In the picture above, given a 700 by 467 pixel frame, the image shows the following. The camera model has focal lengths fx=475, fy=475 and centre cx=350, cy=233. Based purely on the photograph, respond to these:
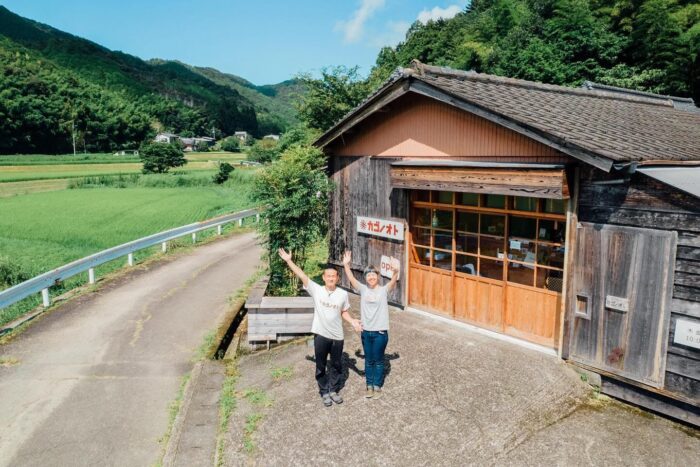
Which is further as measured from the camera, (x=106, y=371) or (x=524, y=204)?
(x=106, y=371)

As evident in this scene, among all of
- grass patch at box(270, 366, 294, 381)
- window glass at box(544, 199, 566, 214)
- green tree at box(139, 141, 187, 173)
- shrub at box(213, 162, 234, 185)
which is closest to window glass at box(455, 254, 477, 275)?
window glass at box(544, 199, 566, 214)

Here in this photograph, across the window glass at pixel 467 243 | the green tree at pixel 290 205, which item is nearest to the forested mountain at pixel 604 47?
the green tree at pixel 290 205

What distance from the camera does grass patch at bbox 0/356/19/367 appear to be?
798 centimetres

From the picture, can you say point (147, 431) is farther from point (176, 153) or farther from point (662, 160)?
point (176, 153)

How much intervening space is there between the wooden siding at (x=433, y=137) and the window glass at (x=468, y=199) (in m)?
0.68

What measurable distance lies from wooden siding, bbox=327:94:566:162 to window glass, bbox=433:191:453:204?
691mm

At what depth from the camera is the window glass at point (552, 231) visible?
719 centimetres

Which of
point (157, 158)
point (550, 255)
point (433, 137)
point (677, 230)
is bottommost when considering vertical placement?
point (550, 255)

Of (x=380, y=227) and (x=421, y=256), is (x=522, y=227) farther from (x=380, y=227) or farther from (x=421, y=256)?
(x=380, y=227)

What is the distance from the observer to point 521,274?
25.7ft

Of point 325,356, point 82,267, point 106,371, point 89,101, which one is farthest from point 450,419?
point 89,101

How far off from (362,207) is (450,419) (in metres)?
5.31

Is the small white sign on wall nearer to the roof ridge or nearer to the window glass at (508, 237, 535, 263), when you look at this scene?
the window glass at (508, 237, 535, 263)

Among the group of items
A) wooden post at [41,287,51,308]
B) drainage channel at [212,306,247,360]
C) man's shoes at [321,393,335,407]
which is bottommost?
drainage channel at [212,306,247,360]
